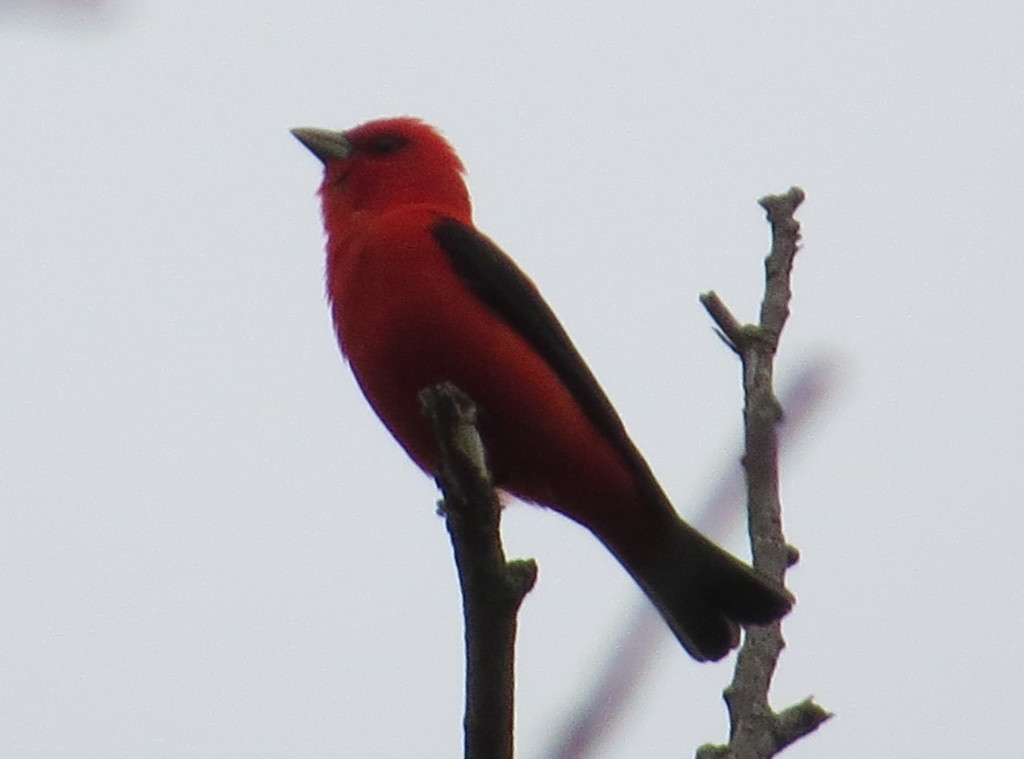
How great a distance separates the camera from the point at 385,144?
17.9 feet

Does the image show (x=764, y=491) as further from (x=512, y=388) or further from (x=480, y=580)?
(x=512, y=388)

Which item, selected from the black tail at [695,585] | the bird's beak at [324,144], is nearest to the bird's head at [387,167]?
the bird's beak at [324,144]

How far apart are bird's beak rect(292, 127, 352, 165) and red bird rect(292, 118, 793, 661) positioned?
0.83m

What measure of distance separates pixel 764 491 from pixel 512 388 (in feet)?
5.02

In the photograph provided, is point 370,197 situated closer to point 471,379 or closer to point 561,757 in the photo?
point 471,379

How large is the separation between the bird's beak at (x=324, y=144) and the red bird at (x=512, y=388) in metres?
0.83

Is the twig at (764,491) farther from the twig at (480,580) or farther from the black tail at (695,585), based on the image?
the black tail at (695,585)

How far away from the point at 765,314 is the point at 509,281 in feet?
5.09

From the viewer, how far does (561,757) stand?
1.68m

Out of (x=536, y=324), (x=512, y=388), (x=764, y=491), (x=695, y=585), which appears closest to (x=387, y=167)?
(x=536, y=324)

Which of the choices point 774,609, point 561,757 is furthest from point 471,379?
point 561,757

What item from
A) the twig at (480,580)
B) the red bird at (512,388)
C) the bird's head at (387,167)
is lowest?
the twig at (480,580)

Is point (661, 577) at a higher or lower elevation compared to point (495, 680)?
higher

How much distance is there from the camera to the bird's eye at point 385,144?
213 inches
